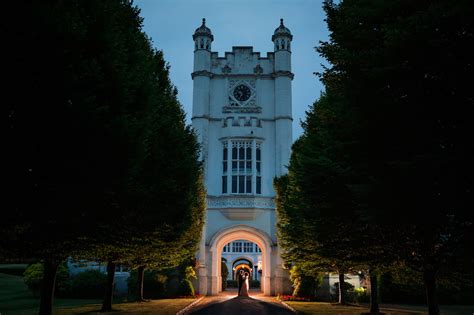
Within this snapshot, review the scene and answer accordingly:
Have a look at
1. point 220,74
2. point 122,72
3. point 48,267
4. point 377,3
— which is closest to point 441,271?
point 377,3

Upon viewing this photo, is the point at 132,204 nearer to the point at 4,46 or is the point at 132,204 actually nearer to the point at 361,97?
the point at 4,46

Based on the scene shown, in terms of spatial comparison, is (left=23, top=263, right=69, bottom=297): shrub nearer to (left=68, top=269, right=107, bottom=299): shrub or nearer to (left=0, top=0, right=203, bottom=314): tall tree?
(left=68, top=269, right=107, bottom=299): shrub

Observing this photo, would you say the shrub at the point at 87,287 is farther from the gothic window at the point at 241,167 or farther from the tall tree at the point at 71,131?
the tall tree at the point at 71,131

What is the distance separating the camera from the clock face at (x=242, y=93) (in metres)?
39.5

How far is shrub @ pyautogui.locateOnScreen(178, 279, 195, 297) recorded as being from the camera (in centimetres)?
3294

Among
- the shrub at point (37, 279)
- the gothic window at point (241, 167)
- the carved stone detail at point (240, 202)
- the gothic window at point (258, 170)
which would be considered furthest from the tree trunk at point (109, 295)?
the gothic window at point (258, 170)

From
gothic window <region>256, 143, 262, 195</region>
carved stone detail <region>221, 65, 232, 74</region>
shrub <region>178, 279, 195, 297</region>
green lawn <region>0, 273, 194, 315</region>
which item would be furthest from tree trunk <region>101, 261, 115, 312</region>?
carved stone detail <region>221, 65, 232, 74</region>

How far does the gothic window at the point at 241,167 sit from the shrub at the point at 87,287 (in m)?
12.3

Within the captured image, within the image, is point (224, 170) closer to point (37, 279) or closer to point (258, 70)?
point (258, 70)

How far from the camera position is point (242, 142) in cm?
3791

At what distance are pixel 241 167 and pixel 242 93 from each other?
6.99 meters

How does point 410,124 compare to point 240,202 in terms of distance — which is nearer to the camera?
point 410,124

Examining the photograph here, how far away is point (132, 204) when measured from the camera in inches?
573

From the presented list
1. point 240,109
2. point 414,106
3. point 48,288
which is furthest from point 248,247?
point 414,106
